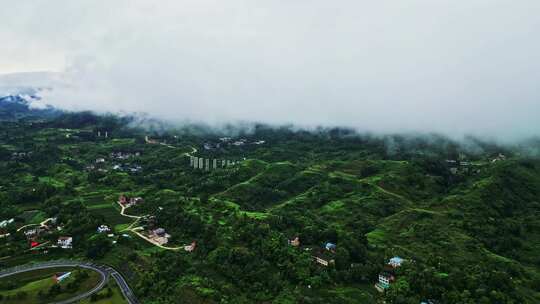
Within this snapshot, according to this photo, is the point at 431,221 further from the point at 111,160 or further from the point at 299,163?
the point at 111,160

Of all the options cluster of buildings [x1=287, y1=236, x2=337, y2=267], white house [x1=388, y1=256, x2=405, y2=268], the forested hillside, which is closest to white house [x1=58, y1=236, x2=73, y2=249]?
the forested hillside

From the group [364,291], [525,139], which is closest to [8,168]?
[364,291]

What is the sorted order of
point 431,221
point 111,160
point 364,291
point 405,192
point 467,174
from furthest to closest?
point 111,160, point 467,174, point 405,192, point 431,221, point 364,291

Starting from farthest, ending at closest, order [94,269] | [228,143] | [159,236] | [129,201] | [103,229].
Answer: [228,143] → [129,201] → [103,229] → [159,236] → [94,269]

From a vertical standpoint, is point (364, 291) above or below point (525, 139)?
below

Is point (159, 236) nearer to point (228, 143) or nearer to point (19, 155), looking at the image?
point (19, 155)

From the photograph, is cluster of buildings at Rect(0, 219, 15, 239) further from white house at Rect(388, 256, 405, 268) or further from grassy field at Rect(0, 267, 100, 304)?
Result: white house at Rect(388, 256, 405, 268)

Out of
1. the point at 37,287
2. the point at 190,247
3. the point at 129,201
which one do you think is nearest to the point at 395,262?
the point at 190,247
